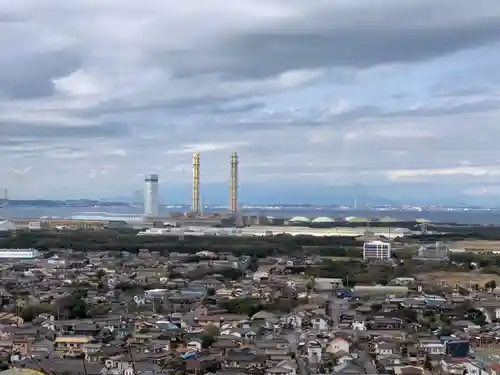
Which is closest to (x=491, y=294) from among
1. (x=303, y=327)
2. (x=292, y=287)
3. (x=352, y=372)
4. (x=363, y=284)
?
(x=363, y=284)

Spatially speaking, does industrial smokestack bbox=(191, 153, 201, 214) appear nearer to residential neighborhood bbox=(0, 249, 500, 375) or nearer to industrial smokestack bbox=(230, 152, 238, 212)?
industrial smokestack bbox=(230, 152, 238, 212)

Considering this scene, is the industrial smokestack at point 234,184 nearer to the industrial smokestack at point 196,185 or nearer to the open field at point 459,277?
the industrial smokestack at point 196,185

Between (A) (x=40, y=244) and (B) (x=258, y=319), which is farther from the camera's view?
(A) (x=40, y=244)

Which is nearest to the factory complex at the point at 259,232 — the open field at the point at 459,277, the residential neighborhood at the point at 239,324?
the open field at the point at 459,277

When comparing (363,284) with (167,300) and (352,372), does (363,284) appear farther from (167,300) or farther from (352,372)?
(352,372)

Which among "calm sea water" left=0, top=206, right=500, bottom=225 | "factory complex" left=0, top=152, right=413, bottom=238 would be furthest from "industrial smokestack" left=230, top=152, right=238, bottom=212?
"calm sea water" left=0, top=206, right=500, bottom=225
